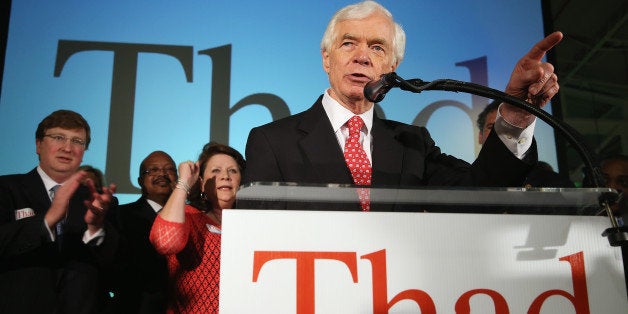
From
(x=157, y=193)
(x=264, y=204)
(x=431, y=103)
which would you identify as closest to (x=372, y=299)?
(x=264, y=204)

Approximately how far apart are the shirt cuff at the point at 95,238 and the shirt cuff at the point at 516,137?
1.24 metres

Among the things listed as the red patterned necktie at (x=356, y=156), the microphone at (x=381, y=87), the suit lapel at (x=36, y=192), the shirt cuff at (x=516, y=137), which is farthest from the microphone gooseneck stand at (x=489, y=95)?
the suit lapel at (x=36, y=192)

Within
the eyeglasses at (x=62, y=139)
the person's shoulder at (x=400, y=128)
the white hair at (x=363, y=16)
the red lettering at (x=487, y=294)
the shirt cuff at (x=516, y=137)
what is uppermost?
the white hair at (x=363, y=16)

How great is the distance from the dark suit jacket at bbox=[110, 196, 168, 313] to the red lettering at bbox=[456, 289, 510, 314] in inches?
52.0

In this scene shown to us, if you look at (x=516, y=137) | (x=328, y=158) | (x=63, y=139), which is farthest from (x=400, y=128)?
(x=63, y=139)

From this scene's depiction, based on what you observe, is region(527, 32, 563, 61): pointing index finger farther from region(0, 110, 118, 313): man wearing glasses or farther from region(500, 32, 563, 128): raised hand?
region(0, 110, 118, 313): man wearing glasses

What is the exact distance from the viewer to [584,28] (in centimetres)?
362

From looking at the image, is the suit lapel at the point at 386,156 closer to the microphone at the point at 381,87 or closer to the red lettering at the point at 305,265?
the microphone at the point at 381,87

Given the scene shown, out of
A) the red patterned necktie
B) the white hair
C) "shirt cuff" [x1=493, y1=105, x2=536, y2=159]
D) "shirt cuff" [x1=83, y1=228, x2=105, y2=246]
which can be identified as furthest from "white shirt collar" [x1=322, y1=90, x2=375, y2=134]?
"shirt cuff" [x1=83, y1=228, x2=105, y2=246]

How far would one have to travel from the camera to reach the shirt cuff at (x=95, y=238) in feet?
5.88

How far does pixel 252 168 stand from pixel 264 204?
43cm

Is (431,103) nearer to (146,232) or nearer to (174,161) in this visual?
(174,161)

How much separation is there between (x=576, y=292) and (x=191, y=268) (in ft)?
4.06

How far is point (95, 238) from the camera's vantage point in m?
1.79
